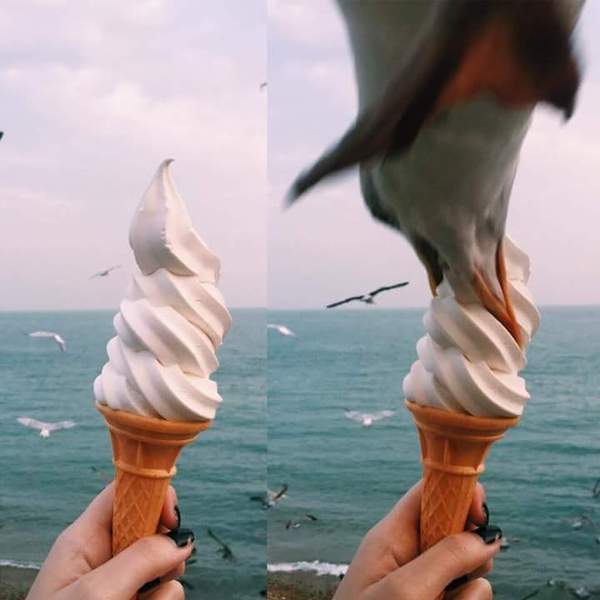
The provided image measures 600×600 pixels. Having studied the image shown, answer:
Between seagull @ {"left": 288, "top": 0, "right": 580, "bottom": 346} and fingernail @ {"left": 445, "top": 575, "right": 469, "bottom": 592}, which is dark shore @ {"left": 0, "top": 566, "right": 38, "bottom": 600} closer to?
fingernail @ {"left": 445, "top": 575, "right": 469, "bottom": 592}

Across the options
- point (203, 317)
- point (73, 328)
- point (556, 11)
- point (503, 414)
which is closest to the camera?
point (556, 11)

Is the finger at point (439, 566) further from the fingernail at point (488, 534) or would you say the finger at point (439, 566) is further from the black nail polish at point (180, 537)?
the black nail polish at point (180, 537)

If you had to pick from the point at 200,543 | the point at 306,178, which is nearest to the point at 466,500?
the point at 306,178

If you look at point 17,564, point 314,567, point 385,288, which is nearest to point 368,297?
point 385,288

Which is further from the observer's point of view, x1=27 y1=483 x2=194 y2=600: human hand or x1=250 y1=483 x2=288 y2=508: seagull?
x1=250 y1=483 x2=288 y2=508: seagull

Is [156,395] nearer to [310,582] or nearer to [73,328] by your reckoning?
[73,328]

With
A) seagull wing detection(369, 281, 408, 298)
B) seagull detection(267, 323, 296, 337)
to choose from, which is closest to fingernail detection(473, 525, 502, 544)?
seagull wing detection(369, 281, 408, 298)
